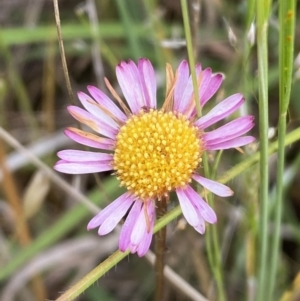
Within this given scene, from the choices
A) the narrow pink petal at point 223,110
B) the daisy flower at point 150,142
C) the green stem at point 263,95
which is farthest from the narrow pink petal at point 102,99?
the green stem at point 263,95

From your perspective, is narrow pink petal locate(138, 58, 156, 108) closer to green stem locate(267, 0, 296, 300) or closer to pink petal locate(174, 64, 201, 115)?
pink petal locate(174, 64, 201, 115)

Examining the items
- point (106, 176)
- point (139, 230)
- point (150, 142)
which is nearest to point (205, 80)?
point (150, 142)

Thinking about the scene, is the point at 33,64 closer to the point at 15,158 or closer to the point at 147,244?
the point at 15,158

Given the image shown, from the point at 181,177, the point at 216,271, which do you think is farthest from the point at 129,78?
the point at 216,271

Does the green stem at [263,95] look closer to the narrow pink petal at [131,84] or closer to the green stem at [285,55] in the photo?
the green stem at [285,55]

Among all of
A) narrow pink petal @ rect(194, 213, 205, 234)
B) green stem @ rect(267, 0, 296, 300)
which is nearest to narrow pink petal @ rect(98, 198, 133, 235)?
narrow pink petal @ rect(194, 213, 205, 234)
